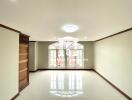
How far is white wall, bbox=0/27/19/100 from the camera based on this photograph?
4617mm

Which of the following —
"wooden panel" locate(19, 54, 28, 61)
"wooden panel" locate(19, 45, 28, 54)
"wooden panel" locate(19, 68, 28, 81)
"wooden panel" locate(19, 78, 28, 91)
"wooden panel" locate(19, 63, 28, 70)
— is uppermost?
"wooden panel" locate(19, 45, 28, 54)

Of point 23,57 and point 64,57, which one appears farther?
point 64,57

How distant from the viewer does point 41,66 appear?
43.1ft

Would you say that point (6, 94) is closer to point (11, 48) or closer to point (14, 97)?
point (14, 97)

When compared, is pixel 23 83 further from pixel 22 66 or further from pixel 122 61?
pixel 122 61

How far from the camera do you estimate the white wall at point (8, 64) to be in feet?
15.1

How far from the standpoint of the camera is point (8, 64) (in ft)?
16.7

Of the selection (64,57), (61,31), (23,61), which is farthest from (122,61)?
(64,57)

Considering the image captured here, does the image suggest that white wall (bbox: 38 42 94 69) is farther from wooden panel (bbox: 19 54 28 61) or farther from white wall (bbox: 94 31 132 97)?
white wall (bbox: 94 31 132 97)

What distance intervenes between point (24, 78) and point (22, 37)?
1.78 m

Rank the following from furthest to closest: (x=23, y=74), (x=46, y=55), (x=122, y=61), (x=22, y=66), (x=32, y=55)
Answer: (x=46, y=55) → (x=32, y=55) → (x=23, y=74) → (x=22, y=66) → (x=122, y=61)

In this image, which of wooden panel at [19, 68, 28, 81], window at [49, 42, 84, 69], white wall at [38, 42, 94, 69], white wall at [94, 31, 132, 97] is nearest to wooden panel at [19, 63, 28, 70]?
wooden panel at [19, 68, 28, 81]

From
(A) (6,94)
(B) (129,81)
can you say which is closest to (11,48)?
(A) (6,94)

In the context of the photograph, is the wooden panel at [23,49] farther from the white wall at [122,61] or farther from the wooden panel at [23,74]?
the white wall at [122,61]
